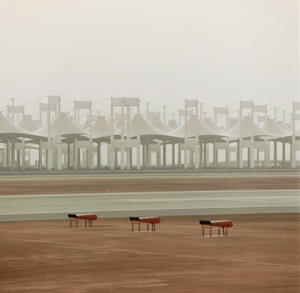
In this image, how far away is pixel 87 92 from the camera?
2189cm

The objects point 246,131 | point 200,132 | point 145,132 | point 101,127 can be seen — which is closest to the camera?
point 101,127

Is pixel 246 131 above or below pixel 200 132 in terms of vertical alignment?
above

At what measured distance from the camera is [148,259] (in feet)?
31.0

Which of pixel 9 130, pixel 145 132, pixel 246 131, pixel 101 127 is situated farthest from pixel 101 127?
pixel 246 131

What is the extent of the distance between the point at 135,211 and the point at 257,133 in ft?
174

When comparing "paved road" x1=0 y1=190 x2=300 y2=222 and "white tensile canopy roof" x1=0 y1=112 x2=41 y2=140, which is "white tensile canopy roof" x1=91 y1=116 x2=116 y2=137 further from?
"paved road" x1=0 y1=190 x2=300 y2=222

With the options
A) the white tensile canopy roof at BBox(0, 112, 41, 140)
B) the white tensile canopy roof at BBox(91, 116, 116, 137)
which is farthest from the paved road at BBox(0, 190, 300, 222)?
the white tensile canopy roof at BBox(91, 116, 116, 137)

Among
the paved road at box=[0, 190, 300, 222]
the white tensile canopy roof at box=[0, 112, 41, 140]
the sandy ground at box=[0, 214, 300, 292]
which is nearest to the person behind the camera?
the sandy ground at box=[0, 214, 300, 292]

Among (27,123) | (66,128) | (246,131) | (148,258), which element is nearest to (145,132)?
(246,131)

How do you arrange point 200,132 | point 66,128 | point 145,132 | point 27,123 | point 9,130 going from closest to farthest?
point 9,130, point 66,128, point 27,123, point 145,132, point 200,132

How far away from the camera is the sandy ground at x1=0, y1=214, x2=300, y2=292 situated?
7.61 metres

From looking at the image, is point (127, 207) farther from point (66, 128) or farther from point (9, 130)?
point (9, 130)

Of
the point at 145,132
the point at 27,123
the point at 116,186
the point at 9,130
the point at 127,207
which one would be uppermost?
the point at 27,123

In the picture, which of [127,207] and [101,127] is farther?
[101,127]
